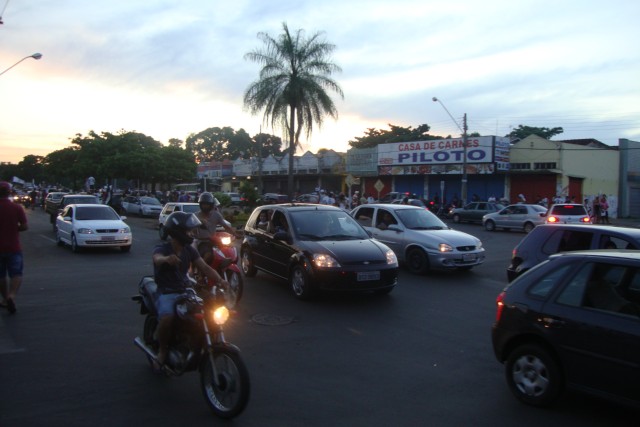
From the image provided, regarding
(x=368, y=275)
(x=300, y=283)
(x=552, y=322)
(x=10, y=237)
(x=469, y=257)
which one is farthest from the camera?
(x=469, y=257)

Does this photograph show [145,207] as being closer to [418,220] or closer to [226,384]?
[418,220]

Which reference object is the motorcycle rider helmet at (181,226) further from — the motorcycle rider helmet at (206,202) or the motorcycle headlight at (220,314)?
the motorcycle rider helmet at (206,202)

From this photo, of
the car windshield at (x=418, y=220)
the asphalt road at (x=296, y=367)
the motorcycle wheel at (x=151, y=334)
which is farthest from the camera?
the car windshield at (x=418, y=220)

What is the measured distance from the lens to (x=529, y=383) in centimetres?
482

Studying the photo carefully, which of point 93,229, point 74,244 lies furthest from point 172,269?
point 74,244

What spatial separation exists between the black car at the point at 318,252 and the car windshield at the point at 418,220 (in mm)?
2818

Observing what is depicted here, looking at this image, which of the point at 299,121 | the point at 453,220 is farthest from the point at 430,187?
the point at 299,121

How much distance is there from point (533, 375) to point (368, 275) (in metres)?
4.30

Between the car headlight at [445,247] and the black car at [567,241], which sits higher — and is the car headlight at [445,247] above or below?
below

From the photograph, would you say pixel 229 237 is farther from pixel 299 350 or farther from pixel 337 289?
pixel 299 350

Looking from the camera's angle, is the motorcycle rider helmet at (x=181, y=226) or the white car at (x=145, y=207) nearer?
the motorcycle rider helmet at (x=181, y=226)

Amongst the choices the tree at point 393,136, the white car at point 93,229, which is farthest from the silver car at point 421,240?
the tree at point 393,136

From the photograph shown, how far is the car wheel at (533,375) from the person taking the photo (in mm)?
4633

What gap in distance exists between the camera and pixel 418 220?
43.1 feet
